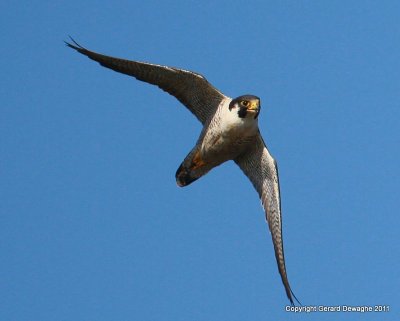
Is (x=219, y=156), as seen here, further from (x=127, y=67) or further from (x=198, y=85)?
(x=127, y=67)

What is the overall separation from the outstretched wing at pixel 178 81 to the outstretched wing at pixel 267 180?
1201 millimetres

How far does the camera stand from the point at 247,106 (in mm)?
15969

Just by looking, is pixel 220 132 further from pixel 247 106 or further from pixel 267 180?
pixel 267 180

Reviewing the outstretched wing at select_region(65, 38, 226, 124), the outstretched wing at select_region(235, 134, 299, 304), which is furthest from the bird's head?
the outstretched wing at select_region(235, 134, 299, 304)

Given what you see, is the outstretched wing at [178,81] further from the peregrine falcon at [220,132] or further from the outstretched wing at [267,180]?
the outstretched wing at [267,180]

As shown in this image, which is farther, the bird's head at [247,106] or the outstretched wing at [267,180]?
the outstretched wing at [267,180]

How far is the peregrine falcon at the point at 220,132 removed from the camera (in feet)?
53.2

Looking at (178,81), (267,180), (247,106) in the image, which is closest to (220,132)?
(247,106)

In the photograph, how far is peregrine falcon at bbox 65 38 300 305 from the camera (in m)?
16.2

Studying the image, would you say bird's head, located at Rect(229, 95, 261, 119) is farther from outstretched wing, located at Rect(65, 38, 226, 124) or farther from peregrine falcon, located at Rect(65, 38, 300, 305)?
outstretched wing, located at Rect(65, 38, 226, 124)

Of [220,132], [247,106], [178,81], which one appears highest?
[178,81]

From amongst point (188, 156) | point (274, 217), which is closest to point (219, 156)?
point (188, 156)

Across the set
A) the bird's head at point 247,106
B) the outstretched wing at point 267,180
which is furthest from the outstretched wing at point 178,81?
the outstretched wing at point 267,180

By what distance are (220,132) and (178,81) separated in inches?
51.1
